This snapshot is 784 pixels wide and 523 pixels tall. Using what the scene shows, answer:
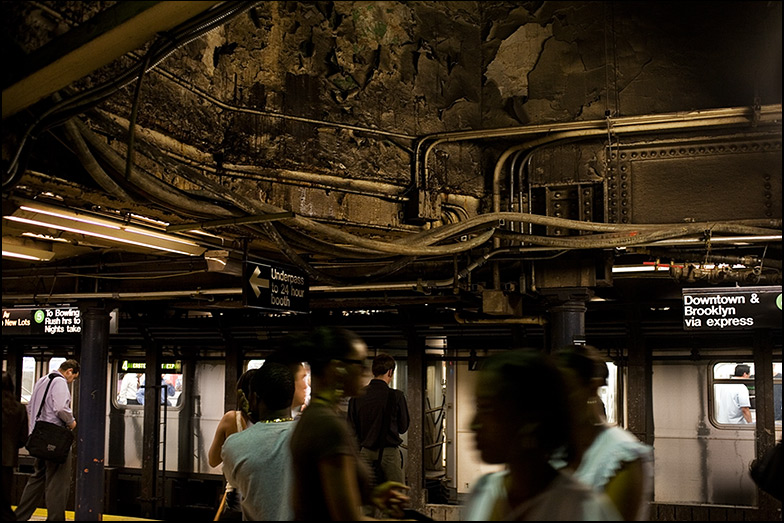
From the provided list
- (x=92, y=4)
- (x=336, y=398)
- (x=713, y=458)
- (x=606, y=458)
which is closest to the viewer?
(x=336, y=398)

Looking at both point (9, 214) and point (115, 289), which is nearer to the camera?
point (9, 214)

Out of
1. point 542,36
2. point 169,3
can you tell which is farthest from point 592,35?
point 169,3

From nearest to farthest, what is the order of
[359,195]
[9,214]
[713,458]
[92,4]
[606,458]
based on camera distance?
1. [606,458]
2. [92,4]
3. [9,214]
4. [359,195]
5. [713,458]

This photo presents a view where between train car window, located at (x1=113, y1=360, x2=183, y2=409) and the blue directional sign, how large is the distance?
764 centimetres

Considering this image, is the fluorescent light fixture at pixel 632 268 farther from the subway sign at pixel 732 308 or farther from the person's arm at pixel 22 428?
the person's arm at pixel 22 428

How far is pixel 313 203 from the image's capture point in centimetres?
791

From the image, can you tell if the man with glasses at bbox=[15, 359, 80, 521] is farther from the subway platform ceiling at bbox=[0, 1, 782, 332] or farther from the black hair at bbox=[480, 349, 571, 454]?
the black hair at bbox=[480, 349, 571, 454]

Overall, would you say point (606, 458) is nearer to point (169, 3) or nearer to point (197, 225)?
point (169, 3)

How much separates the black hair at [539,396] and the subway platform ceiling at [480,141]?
169 inches

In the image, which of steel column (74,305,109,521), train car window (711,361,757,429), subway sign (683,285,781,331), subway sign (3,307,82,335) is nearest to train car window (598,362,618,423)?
train car window (711,361,757,429)

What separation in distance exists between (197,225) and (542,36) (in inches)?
177

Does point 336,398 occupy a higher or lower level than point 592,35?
lower

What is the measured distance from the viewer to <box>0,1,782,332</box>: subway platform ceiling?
7.43m

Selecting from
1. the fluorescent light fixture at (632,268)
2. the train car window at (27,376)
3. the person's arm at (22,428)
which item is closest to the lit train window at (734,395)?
the fluorescent light fixture at (632,268)
